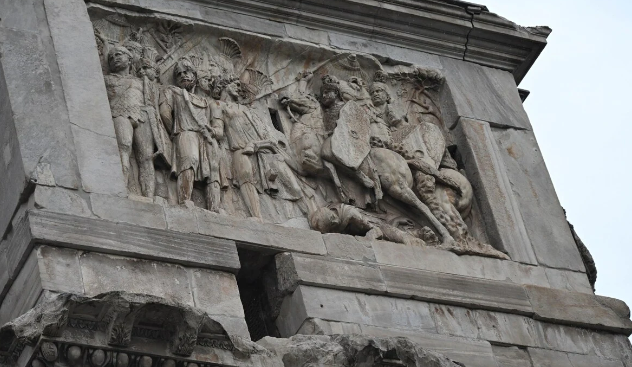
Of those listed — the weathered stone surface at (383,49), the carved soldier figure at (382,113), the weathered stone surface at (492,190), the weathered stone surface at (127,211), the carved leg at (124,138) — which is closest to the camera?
the weathered stone surface at (127,211)

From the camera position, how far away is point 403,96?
15.2 m

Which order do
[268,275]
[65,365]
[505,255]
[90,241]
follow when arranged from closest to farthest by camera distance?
1. [65,365]
2. [90,241]
3. [268,275]
4. [505,255]

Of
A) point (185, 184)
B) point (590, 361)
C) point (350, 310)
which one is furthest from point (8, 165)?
point (590, 361)

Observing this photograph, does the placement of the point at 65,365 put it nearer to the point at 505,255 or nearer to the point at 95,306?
the point at 95,306

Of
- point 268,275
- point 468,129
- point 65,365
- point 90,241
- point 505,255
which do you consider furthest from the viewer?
point 468,129

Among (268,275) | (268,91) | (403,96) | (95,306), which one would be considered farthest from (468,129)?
(95,306)

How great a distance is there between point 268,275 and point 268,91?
2092 millimetres

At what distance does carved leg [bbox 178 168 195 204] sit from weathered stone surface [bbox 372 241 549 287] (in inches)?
57.1

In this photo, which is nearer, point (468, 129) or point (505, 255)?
point (505, 255)

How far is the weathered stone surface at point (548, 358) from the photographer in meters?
13.3

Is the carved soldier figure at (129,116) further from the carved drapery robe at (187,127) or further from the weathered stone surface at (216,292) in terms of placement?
the weathered stone surface at (216,292)

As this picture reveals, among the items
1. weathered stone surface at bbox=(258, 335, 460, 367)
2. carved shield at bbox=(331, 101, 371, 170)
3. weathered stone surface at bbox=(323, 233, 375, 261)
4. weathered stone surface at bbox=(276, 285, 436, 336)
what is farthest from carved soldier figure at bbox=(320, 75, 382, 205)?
weathered stone surface at bbox=(258, 335, 460, 367)

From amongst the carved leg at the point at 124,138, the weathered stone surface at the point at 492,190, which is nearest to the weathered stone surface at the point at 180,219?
the carved leg at the point at 124,138

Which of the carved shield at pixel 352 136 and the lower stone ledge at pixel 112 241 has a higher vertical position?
the carved shield at pixel 352 136
